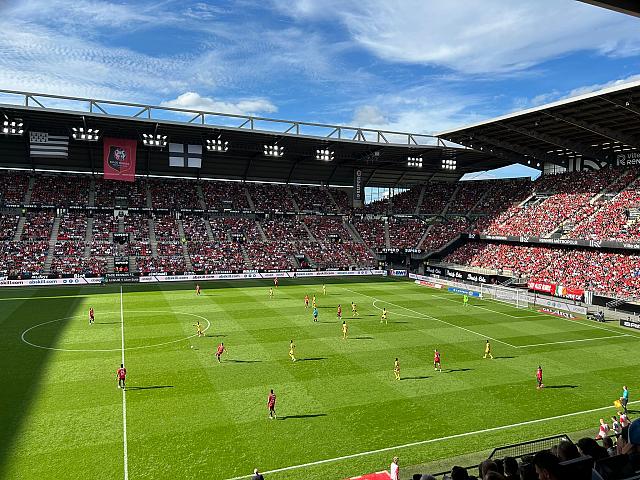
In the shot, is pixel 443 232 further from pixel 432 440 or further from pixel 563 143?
pixel 432 440

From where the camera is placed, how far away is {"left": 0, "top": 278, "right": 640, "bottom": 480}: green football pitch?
635 inches

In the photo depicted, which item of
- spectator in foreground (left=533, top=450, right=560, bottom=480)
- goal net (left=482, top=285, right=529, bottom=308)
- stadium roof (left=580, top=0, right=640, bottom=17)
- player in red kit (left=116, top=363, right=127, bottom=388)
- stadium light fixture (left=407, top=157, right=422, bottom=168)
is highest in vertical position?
stadium light fixture (left=407, top=157, right=422, bottom=168)

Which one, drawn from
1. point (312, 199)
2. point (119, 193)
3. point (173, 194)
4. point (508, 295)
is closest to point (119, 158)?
point (119, 193)

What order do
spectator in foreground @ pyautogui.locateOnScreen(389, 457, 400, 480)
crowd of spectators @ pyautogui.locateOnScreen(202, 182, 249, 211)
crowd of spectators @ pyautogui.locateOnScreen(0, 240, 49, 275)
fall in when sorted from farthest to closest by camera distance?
crowd of spectators @ pyautogui.locateOnScreen(202, 182, 249, 211), crowd of spectators @ pyautogui.locateOnScreen(0, 240, 49, 275), spectator in foreground @ pyautogui.locateOnScreen(389, 457, 400, 480)

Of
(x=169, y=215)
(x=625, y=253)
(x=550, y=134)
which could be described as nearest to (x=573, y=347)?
(x=625, y=253)

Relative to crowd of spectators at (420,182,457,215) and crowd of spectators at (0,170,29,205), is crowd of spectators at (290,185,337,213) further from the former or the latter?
crowd of spectators at (0,170,29,205)

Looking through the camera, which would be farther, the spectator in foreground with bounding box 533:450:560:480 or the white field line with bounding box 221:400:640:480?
the white field line with bounding box 221:400:640:480

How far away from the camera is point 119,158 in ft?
198

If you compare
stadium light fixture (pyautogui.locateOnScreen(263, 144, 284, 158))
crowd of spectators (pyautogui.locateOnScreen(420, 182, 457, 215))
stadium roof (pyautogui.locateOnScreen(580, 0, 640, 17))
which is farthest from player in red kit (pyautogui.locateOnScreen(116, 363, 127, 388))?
crowd of spectators (pyautogui.locateOnScreen(420, 182, 457, 215))

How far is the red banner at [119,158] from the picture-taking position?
2350 inches

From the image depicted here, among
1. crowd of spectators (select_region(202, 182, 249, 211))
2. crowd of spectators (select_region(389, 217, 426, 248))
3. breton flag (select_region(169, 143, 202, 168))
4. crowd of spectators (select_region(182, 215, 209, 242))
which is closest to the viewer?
breton flag (select_region(169, 143, 202, 168))

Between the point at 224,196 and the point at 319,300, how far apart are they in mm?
36092

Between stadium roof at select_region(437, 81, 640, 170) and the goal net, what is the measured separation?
18.8 metres

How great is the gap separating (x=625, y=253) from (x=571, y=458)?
50222mm
